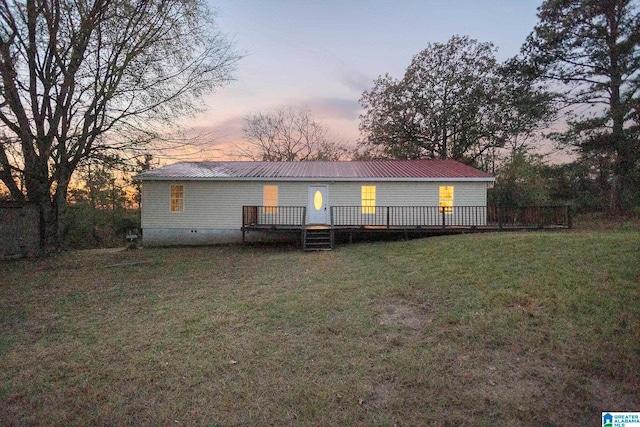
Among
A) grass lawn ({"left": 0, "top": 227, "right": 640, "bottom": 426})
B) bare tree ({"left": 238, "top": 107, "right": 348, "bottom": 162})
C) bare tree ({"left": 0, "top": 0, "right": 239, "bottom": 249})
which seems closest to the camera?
grass lawn ({"left": 0, "top": 227, "right": 640, "bottom": 426})

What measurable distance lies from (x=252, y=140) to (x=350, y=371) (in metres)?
30.2

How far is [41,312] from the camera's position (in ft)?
19.8

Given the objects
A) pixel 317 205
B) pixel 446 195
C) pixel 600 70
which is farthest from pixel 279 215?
pixel 600 70

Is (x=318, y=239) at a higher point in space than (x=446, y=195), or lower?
lower

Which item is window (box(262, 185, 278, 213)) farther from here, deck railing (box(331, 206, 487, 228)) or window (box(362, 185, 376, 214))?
window (box(362, 185, 376, 214))

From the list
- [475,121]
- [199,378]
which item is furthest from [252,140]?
[199,378]

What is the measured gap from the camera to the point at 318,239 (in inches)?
521

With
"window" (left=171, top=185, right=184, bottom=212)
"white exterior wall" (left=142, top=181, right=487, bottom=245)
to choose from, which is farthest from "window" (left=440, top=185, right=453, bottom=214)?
"window" (left=171, top=185, right=184, bottom=212)

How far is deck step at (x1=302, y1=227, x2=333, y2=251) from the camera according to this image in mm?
12688

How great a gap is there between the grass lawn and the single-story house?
680 centimetres

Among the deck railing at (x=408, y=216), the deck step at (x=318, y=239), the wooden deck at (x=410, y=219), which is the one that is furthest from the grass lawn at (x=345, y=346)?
the deck railing at (x=408, y=216)

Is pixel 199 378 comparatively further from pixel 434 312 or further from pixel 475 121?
pixel 475 121

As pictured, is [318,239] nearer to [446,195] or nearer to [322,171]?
[322,171]

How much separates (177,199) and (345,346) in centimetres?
1282
